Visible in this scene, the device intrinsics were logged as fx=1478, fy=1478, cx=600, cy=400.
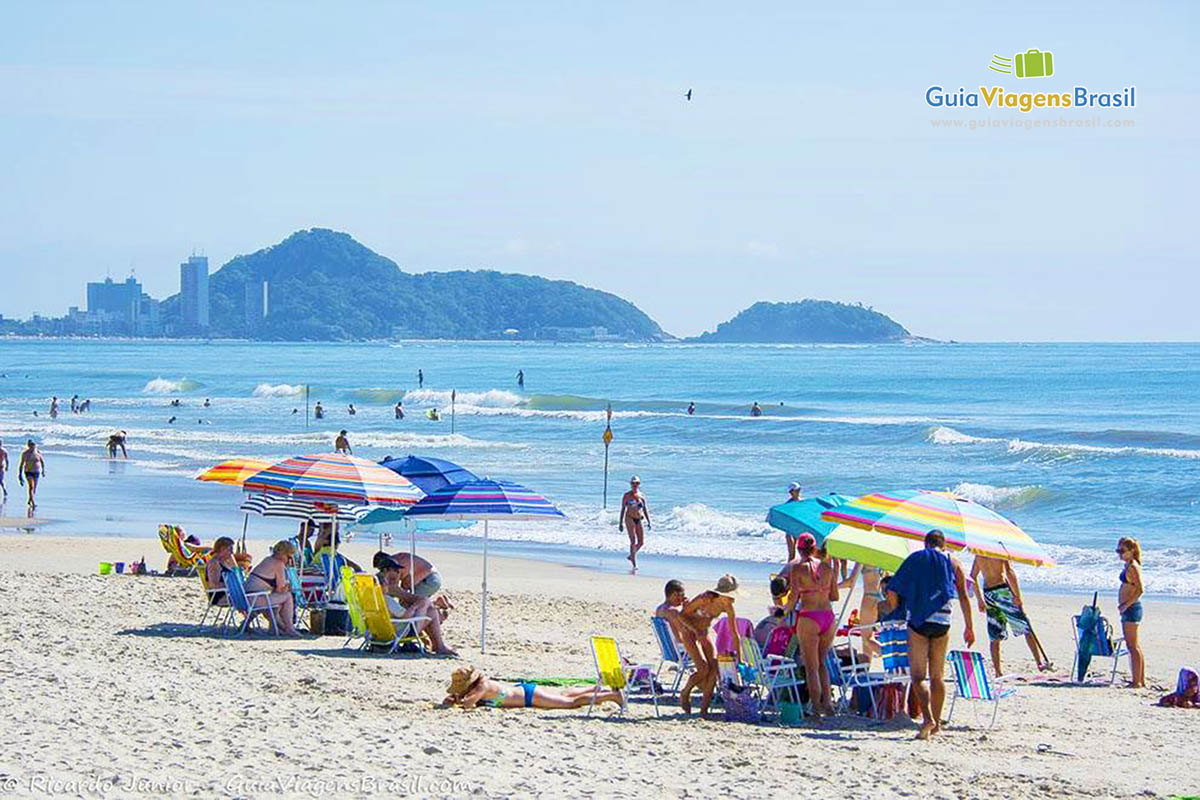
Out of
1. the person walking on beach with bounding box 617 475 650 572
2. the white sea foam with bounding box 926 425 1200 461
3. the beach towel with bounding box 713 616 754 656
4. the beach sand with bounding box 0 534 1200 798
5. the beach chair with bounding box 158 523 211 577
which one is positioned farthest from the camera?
the white sea foam with bounding box 926 425 1200 461

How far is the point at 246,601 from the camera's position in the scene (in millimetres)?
12609

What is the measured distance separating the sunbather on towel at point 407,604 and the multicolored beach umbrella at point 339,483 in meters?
0.53

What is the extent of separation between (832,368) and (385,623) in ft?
344

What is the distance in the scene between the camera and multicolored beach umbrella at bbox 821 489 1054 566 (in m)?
10.2

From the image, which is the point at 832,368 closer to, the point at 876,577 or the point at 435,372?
the point at 435,372

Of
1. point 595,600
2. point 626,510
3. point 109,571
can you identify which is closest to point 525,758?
point 595,600

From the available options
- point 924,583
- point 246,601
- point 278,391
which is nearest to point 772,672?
point 924,583

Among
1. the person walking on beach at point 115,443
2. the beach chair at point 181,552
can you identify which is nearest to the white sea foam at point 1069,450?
the person walking on beach at point 115,443

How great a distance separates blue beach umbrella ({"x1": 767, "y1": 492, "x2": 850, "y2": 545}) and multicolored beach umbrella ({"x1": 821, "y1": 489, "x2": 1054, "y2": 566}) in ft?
0.80

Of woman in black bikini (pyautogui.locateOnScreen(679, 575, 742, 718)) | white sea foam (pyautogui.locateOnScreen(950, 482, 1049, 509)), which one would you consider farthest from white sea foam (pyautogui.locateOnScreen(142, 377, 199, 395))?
woman in black bikini (pyautogui.locateOnScreen(679, 575, 742, 718))

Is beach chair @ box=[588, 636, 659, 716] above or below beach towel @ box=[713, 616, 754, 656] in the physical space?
below

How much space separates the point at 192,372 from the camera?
352 ft

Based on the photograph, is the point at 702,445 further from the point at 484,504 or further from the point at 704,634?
the point at 704,634

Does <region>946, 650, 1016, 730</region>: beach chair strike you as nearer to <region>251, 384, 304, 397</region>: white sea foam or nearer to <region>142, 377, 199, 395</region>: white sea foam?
<region>251, 384, 304, 397</region>: white sea foam
